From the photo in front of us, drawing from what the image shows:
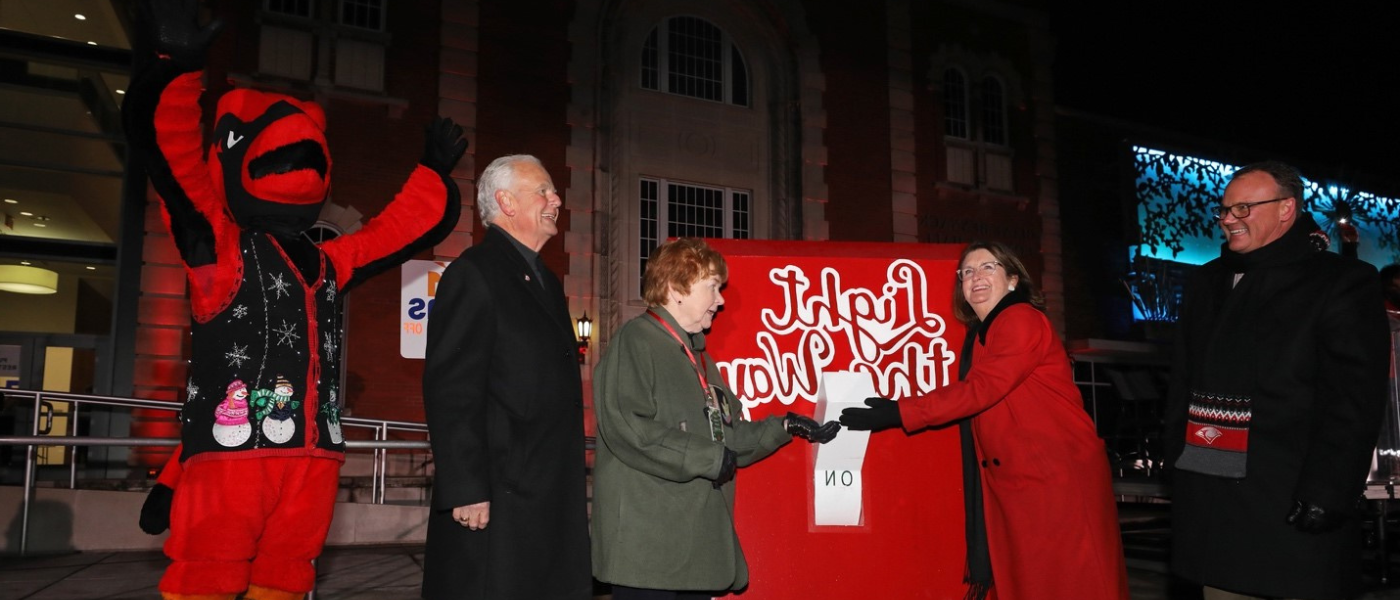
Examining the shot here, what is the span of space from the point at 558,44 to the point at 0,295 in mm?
7989

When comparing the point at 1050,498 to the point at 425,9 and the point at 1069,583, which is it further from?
the point at 425,9

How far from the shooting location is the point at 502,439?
289 cm

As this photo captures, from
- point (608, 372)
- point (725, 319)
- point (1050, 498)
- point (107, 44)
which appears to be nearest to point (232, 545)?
point (608, 372)

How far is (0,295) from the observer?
38.6ft

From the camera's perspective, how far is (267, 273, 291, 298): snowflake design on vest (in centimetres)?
304

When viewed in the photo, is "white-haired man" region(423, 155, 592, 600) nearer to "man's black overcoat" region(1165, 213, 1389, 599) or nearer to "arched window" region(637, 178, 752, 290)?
"man's black overcoat" region(1165, 213, 1389, 599)

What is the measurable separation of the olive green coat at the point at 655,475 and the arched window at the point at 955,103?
1440 centimetres

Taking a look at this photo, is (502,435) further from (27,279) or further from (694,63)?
(694,63)

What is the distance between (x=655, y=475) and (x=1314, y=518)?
2058 mm

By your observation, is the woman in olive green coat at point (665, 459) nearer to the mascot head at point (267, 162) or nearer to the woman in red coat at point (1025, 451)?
the woman in red coat at point (1025, 451)

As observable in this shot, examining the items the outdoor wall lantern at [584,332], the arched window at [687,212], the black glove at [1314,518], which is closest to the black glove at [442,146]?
the black glove at [1314,518]

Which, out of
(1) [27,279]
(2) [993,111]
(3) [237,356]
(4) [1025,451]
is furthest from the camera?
(2) [993,111]

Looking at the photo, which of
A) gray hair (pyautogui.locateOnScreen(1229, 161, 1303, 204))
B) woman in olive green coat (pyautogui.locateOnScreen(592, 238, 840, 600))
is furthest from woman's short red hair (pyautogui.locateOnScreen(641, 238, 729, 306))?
gray hair (pyautogui.locateOnScreen(1229, 161, 1303, 204))

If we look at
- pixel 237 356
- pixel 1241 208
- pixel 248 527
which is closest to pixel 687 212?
pixel 1241 208
